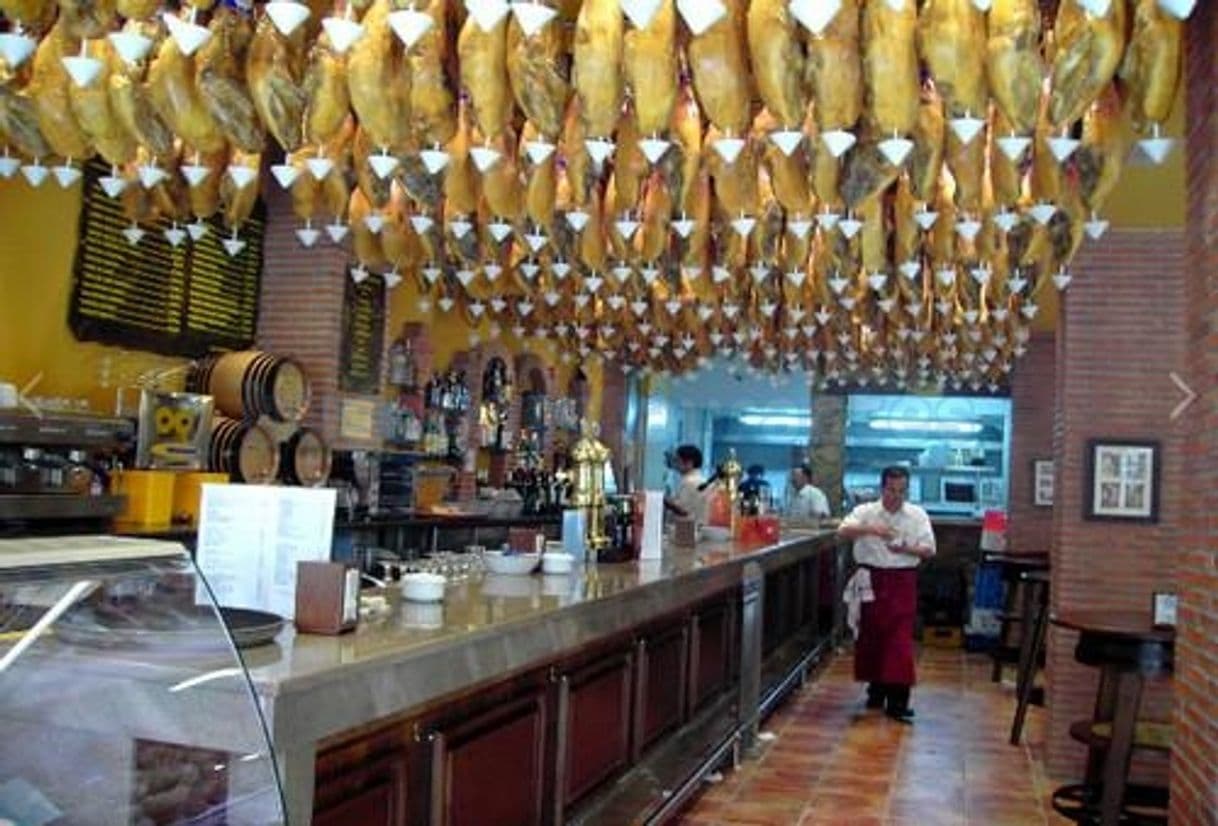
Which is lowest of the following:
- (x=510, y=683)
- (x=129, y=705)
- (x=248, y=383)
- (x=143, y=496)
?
(x=510, y=683)

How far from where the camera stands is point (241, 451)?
25.0 ft

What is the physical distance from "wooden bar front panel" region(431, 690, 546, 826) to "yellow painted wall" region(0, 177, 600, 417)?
4084 millimetres

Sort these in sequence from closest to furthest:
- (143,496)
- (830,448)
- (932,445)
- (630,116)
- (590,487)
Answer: (630,116) → (590,487) → (143,496) → (830,448) → (932,445)

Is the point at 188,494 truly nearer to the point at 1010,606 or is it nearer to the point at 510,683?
the point at 510,683

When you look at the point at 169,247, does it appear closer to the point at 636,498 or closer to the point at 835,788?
the point at 636,498

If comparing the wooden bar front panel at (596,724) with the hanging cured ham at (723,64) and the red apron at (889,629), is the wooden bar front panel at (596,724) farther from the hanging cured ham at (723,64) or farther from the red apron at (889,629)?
the red apron at (889,629)

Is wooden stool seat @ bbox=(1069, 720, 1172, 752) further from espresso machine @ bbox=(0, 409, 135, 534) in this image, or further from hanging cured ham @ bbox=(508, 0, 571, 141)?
espresso machine @ bbox=(0, 409, 135, 534)

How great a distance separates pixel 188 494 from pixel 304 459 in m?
1.33

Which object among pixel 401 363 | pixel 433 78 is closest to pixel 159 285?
pixel 401 363

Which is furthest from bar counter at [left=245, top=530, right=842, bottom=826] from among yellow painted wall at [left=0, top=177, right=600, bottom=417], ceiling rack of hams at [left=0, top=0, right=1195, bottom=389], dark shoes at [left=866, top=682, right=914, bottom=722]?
yellow painted wall at [left=0, top=177, right=600, bottom=417]

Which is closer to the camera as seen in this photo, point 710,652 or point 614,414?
point 710,652

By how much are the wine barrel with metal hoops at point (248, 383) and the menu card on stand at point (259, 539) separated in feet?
15.0

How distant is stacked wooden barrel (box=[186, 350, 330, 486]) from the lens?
25.0 feet

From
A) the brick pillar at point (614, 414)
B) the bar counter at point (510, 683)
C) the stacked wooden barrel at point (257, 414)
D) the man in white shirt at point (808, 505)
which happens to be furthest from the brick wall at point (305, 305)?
the brick pillar at point (614, 414)
